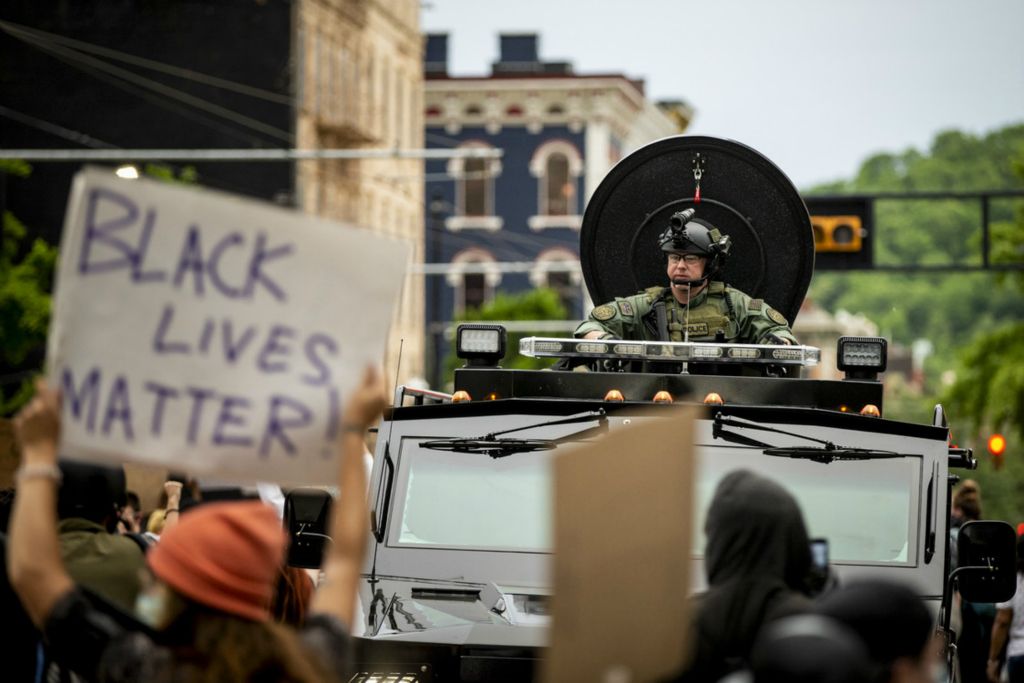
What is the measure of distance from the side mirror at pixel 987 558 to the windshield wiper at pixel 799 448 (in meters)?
0.48

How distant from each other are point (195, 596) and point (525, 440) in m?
3.60

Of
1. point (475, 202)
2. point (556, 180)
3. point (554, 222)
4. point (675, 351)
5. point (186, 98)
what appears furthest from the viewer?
point (556, 180)

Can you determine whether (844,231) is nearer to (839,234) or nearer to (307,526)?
(839,234)

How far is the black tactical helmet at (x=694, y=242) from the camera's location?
31.3 feet

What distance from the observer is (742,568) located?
4938 mm

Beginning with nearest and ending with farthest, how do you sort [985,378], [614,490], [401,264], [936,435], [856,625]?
1. [856,625]
2. [614,490]
3. [401,264]
4. [936,435]
5. [985,378]

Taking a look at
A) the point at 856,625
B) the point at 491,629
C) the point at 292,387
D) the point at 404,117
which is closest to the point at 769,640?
the point at 856,625

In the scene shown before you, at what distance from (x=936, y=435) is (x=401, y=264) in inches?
142

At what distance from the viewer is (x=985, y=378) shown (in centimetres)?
4625

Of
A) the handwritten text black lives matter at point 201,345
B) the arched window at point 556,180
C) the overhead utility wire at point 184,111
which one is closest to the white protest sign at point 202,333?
the handwritten text black lives matter at point 201,345

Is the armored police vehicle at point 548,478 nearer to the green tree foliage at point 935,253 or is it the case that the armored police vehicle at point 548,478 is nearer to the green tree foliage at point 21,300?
the green tree foliage at point 21,300

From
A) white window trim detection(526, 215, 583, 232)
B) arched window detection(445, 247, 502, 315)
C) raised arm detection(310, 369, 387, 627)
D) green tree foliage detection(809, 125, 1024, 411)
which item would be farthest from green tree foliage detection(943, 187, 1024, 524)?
green tree foliage detection(809, 125, 1024, 411)

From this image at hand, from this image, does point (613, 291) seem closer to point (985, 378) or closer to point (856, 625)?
point (856, 625)

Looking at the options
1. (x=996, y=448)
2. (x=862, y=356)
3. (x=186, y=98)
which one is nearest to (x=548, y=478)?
(x=862, y=356)
